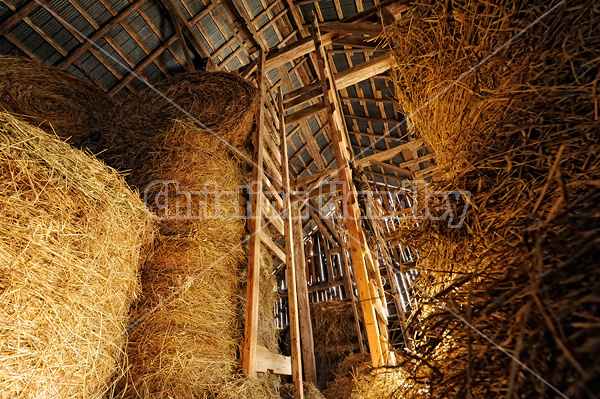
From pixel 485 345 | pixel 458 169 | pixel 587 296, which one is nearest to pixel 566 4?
pixel 458 169

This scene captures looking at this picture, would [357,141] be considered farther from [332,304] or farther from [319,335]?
[319,335]

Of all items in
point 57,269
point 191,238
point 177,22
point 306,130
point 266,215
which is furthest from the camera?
point 306,130

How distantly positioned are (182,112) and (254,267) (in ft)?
6.30

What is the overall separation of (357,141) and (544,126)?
30.2 ft

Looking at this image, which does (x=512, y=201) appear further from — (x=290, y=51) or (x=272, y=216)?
(x=290, y=51)

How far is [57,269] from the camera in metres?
1.50

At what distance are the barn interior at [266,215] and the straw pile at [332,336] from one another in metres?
3.16

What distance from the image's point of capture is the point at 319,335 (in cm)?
804

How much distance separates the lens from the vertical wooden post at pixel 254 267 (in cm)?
229

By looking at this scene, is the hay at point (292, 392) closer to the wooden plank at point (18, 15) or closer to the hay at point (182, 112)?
the hay at point (182, 112)

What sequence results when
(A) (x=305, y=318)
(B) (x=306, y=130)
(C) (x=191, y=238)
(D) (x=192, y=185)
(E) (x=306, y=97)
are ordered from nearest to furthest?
(C) (x=191, y=238) < (D) (x=192, y=185) < (E) (x=306, y=97) < (A) (x=305, y=318) < (B) (x=306, y=130)

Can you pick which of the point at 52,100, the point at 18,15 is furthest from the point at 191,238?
the point at 18,15

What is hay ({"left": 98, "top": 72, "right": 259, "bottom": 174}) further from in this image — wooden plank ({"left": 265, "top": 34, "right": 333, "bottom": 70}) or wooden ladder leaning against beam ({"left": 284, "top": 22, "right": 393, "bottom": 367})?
wooden plank ({"left": 265, "top": 34, "right": 333, "bottom": 70})

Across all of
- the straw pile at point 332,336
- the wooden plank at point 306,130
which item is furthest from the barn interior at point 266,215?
the straw pile at point 332,336
